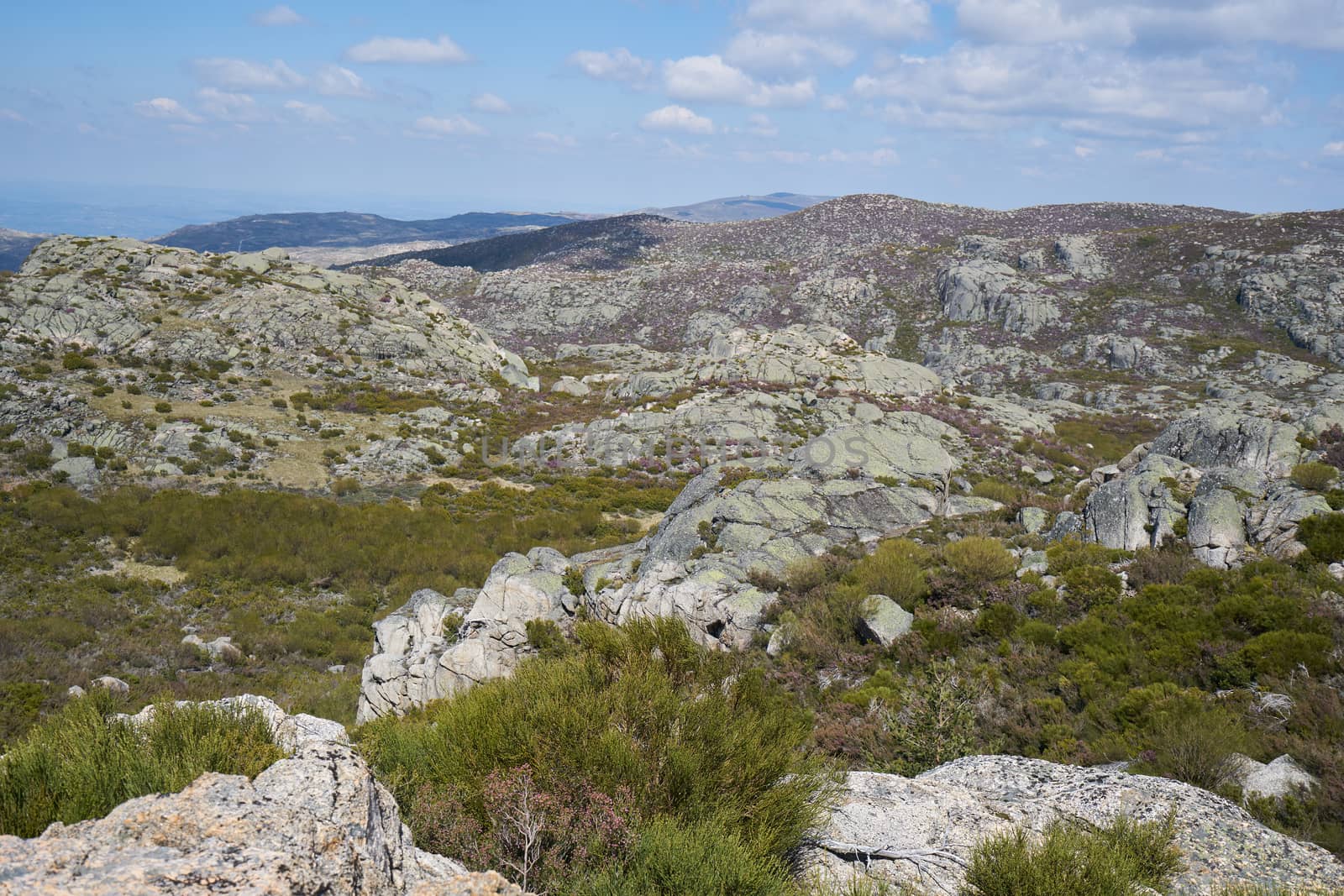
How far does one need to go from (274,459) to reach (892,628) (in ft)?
110

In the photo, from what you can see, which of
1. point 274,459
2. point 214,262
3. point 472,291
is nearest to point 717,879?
point 274,459

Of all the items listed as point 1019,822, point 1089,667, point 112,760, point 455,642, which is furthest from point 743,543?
point 112,760

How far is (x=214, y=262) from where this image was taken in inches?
2223

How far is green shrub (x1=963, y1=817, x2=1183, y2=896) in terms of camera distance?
479cm

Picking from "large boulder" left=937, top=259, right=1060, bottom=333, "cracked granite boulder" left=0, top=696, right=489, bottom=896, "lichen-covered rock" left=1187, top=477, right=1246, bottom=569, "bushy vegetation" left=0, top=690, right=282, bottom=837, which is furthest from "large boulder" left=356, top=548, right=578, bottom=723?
"large boulder" left=937, top=259, right=1060, bottom=333

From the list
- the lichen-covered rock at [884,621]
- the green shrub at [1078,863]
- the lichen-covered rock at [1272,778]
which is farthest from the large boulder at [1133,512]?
the green shrub at [1078,863]

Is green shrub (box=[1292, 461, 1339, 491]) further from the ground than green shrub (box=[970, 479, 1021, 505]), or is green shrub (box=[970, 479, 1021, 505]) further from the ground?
green shrub (box=[1292, 461, 1339, 491])

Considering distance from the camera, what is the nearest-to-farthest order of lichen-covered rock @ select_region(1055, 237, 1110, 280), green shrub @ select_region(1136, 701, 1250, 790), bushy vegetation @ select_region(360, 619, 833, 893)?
1. bushy vegetation @ select_region(360, 619, 833, 893)
2. green shrub @ select_region(1136, 701, 1250, 790)
3. lichen-covered rock @ select_region(1055, 237, 1110, 280)

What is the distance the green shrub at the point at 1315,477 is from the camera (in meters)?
14.4

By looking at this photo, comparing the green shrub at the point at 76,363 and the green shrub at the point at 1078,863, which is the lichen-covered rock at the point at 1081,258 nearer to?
the green shrub at the point at 1078,863

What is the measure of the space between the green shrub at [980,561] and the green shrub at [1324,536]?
5216 millimetres

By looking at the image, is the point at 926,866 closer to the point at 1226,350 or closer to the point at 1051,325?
the point at 1226,350

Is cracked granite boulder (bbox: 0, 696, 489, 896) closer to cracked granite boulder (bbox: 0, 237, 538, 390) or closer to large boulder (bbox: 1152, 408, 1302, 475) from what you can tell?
large boulder (bbox: 1152, 408, 1302, 475)

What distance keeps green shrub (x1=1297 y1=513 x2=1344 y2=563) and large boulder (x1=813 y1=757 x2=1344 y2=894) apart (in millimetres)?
8518
